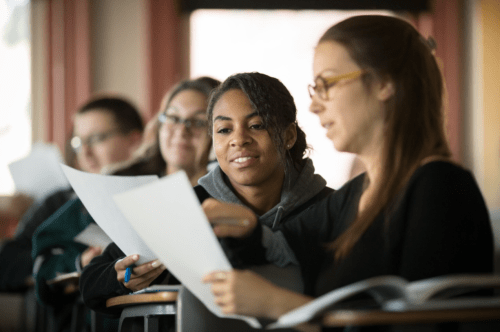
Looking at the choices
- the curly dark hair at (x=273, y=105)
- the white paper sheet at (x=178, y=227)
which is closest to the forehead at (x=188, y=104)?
the curly dark hair at (x=273, y=105)

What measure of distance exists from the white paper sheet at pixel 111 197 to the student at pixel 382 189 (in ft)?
0.79

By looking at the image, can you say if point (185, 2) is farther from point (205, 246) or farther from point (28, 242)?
point (205, 246)

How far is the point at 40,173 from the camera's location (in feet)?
9.00

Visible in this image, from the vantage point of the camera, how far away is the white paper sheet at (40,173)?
267 cm

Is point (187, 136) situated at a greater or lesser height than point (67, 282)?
greater

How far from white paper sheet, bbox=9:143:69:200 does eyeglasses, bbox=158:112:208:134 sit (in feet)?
2.82

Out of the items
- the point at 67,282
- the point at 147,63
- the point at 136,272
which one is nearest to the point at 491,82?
the point at 147,63

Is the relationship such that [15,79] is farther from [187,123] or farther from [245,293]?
[245,293]

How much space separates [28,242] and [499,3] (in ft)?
10.2

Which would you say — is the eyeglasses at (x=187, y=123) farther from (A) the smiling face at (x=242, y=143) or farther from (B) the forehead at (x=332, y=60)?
(B) the forehead at (x=332, y=60)

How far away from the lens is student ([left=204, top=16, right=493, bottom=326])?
884mm

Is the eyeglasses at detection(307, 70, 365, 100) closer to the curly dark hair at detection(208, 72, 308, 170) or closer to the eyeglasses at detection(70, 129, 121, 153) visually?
the curly dark hair at detection(208, 72, 308, 170)

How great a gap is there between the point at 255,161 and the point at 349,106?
0.86 ft

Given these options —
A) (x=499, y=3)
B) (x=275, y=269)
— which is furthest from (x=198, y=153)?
(x=499, y=3)
